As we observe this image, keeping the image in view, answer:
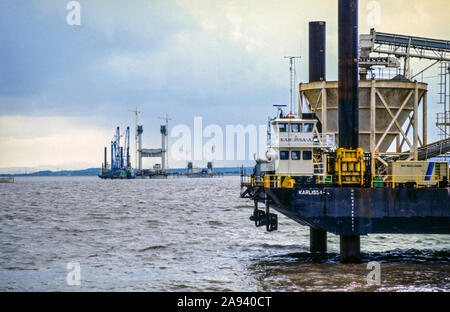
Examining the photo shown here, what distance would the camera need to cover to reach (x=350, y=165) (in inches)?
1164

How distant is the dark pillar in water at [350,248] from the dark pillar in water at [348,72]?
5336mm

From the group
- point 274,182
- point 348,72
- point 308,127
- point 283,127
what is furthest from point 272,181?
point 348,72

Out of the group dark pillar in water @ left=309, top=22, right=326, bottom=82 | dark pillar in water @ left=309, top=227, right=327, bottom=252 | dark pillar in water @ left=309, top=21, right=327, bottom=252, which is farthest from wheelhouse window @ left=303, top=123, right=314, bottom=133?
dark pillar in water @ left=309, top=22, right=326, bottom=82

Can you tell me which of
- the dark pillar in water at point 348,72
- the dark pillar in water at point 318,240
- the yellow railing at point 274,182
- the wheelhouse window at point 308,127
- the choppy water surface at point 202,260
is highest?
the dark pillar in water at point 348,72

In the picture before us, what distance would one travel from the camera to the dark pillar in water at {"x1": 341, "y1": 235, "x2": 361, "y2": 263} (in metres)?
28.8

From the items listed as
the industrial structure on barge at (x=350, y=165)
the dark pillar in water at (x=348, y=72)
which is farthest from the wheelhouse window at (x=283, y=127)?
the dark pillar in water at (x=348, y=72)

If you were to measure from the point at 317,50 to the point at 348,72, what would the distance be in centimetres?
1248

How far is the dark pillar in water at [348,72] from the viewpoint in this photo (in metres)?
29.8

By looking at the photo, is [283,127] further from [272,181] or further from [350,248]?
[350,248]

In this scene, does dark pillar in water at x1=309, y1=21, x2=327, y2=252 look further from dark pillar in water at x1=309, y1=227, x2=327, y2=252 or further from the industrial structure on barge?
dark pillar in water at x1=309, y1=227, x2=327, y2=252

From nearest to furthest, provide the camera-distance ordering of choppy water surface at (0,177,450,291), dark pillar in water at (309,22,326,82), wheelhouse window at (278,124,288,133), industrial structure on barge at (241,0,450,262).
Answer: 1. choppy water surface at (0,177,450,291)
2. industrial structure on barge at (241,0,450,262)
3. wheelhouse window at (278,124,288,133)
4. dark pillar in water at (309,22,326,82)

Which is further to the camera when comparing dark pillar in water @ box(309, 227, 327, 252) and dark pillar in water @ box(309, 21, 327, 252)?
dark pillar in water @ box(309, 21, 327, 252)

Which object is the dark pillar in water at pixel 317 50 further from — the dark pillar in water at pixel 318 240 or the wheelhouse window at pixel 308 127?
the dark pillar in water at pixel 318 240
